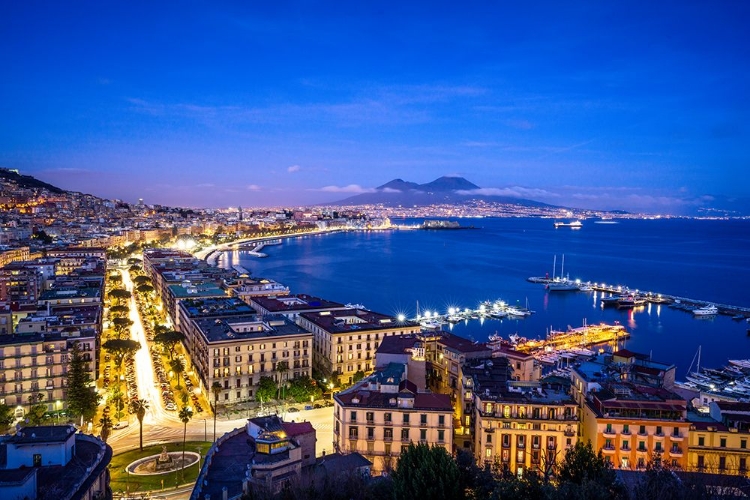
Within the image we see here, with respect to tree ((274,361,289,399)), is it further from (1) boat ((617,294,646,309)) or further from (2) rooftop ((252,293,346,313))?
(1) boat ((617,294,646,309))

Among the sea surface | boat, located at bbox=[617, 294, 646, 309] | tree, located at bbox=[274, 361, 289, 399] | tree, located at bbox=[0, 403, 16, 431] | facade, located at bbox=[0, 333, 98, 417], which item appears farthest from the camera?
boat, located at bbox=[617, 294, 646, 309]

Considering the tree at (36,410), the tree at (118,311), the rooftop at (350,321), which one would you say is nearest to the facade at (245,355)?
the rooftop at (350,321)

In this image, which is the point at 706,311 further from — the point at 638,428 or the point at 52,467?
the point at 52,467

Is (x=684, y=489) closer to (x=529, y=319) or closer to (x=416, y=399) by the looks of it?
(x=416, y=399)

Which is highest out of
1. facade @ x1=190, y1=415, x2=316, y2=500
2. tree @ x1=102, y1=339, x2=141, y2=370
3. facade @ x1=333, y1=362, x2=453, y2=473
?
facade @ x1=190, y1=415, x2=316, y2=500

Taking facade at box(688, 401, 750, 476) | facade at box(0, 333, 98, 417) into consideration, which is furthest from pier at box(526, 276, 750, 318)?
facade at box(0, 333, 98, 417)

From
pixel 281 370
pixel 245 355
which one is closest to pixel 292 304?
pixel 245 355
